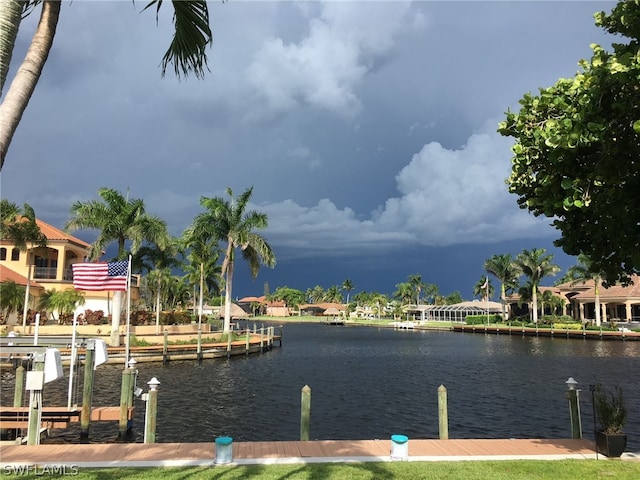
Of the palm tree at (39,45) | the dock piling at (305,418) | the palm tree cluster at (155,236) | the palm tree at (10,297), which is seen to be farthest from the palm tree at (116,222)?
the palm tree at (39,45)

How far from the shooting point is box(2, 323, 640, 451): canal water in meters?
17.6

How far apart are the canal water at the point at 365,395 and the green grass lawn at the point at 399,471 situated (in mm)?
7167

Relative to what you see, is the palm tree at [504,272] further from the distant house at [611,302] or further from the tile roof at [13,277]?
the tile roof at [13,277]

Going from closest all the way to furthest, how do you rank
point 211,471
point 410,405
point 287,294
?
point 211,471 < point 410,405 < point 287,294

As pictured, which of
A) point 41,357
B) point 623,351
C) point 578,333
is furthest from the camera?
point 578,333

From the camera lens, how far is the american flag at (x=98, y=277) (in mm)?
22031

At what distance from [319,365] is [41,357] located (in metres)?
26.3

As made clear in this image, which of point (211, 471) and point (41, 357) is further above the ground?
point (41, 357)

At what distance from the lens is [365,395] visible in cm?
2506

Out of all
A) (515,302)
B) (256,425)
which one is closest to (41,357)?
(256,425)

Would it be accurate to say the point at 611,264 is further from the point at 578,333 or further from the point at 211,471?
the point at 578,333

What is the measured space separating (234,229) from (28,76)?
4183cm

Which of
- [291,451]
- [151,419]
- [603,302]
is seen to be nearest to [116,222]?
[151,419]

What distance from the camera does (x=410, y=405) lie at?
73.5ft
